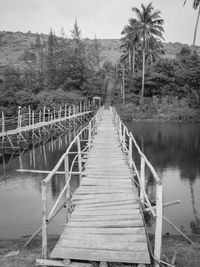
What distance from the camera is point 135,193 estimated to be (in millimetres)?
6980

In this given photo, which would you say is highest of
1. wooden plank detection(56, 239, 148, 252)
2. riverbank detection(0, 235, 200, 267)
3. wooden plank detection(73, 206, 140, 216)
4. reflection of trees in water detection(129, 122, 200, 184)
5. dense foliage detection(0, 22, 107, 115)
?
dense foliage detection(0, 22, 107, 115)

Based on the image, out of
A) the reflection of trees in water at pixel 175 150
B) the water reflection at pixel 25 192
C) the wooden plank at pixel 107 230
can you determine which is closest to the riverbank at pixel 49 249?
the wooden plank at pixel 107 230

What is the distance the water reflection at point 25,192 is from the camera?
8.65 m

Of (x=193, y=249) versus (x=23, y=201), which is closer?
(x=193, y=249)

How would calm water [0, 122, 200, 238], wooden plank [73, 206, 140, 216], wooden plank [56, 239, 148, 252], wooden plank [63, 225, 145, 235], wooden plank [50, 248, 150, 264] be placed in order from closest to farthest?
wooden plank [50, 248, 150, 264], wooden plank [56, 239, 148, 252], wooden plank [63, 225, 145, 235], wooden plank [73, 206, 140, 216], calm water [0, 122, 200, 238]

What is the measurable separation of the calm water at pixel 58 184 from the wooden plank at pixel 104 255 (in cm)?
403

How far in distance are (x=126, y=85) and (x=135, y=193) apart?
47637 millimetres

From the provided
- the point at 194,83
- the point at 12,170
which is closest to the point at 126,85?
the point at 194,83

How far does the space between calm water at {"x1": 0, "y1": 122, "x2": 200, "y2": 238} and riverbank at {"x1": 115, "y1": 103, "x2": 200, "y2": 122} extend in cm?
1701

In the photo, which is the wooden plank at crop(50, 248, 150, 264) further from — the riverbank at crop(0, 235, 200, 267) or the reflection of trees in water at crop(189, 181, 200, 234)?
the reflection of trees in water at crop(189, 181, 200, 234)

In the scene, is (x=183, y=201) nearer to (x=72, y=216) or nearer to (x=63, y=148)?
→ (x=72, y=216)

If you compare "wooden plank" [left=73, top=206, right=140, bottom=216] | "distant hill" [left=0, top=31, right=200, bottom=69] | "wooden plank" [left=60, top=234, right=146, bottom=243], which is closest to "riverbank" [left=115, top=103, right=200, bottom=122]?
"wooden plank" [left=73, top=206, right=140, bottom=216]

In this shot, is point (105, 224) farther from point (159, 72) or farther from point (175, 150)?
point (159, 72)

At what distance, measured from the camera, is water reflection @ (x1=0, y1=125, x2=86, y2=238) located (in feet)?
28.4
